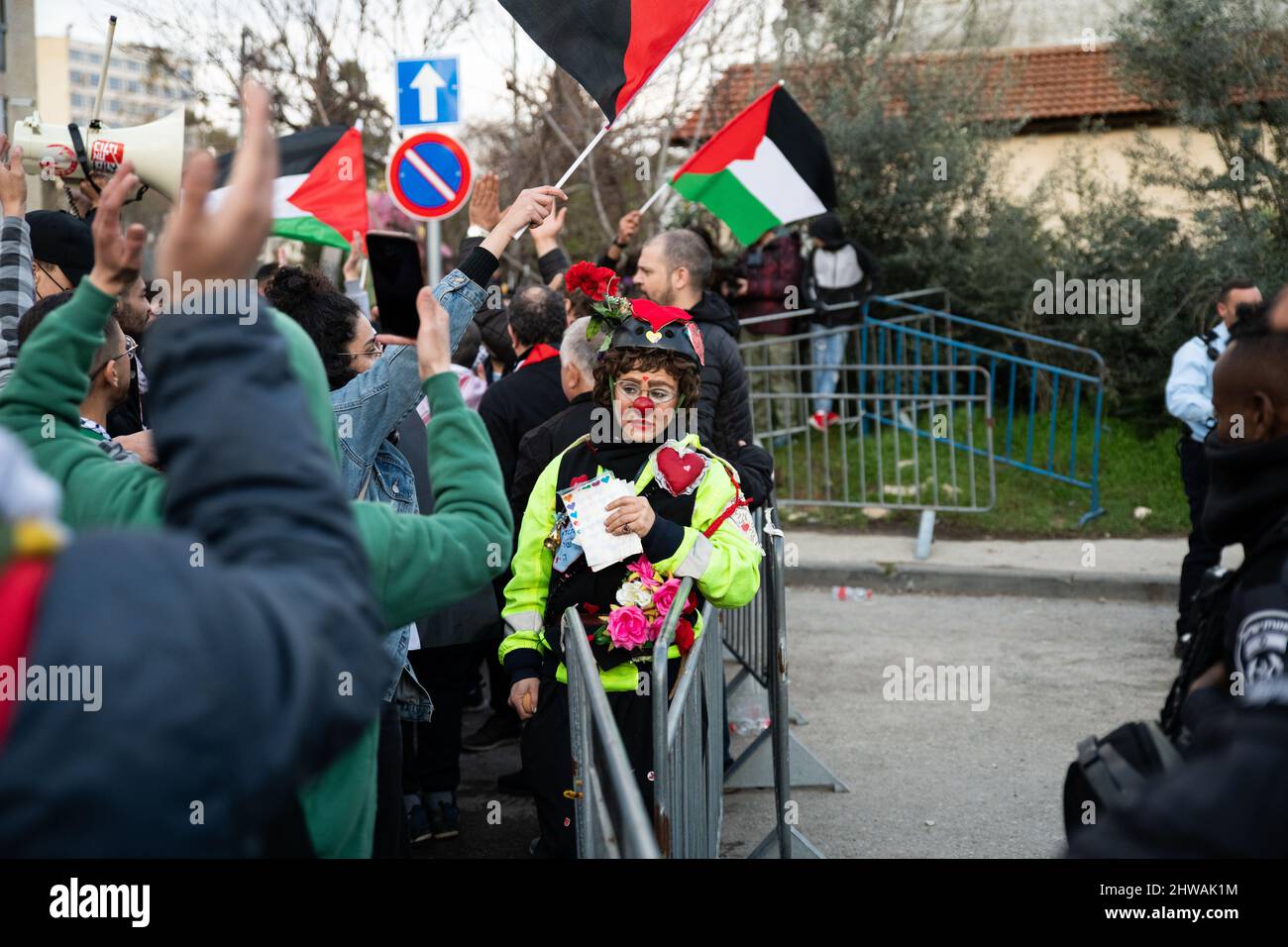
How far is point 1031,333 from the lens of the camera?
12984mm

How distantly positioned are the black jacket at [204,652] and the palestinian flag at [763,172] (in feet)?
22.5

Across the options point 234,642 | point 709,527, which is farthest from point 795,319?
point 234,642

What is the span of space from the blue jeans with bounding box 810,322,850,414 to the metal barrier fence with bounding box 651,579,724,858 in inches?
296

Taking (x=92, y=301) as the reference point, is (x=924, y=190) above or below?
above

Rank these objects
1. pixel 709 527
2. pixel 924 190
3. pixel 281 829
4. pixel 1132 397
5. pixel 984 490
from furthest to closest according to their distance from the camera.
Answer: pixel 924 190
pixel 1132 397
pixel 984 490
pixel 709 527
pixel 281 829

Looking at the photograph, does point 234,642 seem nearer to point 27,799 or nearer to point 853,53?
point 27,799

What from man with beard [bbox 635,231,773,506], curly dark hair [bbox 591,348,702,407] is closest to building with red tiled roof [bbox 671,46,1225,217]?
man with beard [bbox 635,231,773,506]

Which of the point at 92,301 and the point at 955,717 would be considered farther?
the point at 955,717

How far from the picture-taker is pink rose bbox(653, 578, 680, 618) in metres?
3.84

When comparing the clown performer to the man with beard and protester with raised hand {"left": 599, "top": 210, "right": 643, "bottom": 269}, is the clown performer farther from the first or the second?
protester with raised hand {"left": 599, "top": 210, "right": 643, "bottom": 269}

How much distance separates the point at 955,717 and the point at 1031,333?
7.29m

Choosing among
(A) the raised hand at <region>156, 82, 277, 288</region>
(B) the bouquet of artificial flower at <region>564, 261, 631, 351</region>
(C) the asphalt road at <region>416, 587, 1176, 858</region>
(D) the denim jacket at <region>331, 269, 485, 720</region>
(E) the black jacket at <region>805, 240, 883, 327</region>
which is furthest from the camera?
(E) the black jacket at <region>805, 240, 883, 327</region>

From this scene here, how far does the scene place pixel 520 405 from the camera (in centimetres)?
589

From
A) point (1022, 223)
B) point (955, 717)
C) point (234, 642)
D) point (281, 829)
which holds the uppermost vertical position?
point (1022, 223)
